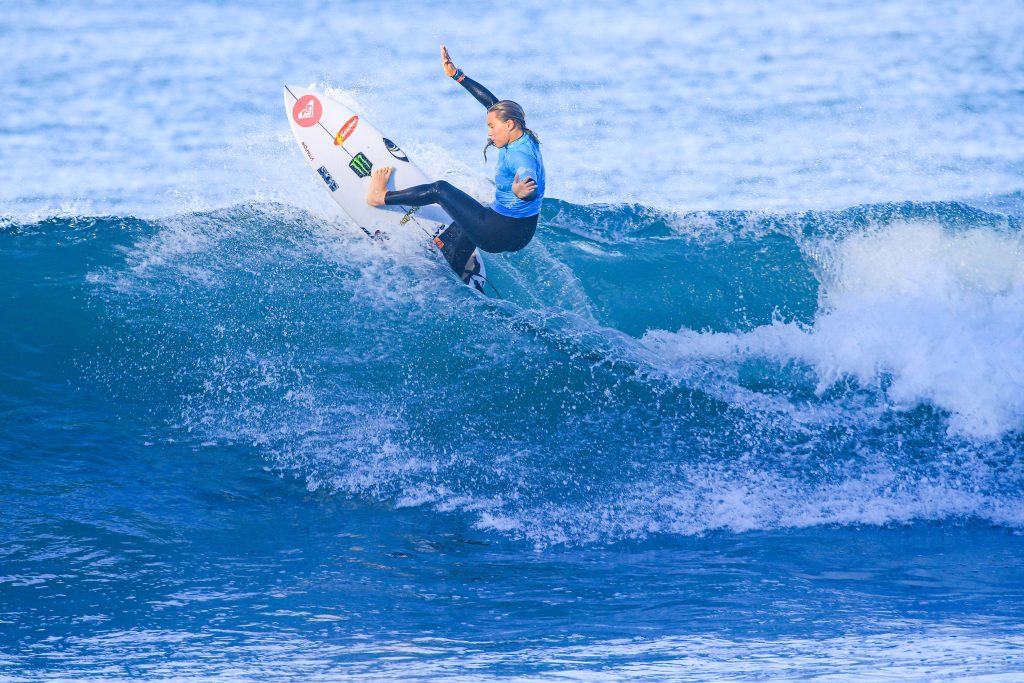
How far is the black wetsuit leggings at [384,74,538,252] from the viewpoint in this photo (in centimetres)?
652

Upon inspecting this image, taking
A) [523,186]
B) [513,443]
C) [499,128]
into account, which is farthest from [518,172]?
[513,443]

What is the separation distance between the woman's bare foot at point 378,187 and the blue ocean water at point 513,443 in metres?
0.62

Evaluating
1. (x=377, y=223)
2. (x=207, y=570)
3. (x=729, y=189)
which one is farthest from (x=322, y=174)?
(x=729, y=189)

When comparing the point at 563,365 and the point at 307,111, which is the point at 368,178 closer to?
the point at 307,111

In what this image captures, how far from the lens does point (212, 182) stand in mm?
11000

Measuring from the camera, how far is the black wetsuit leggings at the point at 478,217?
6.52m

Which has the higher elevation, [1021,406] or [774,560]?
[1021,406]

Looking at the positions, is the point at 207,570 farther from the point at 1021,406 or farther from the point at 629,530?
the point at 1021,406

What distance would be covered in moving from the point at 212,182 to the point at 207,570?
6457 mm

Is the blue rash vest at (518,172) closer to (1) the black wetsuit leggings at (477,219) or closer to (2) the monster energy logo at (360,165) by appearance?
(1) the black wetsuit leggings at (477,219)

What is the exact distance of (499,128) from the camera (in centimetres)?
609

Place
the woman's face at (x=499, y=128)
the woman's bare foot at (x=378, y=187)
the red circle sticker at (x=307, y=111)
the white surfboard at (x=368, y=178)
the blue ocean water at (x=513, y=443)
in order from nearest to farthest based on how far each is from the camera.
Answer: the blue ocean water at (x=513, y=443) → the woman's face at (x=499, y=128) → the woman's bare foot at (x=378, y=187) → the white surfboard at (x=368, y=178) → the red circle sticker at (x=307, y=111)

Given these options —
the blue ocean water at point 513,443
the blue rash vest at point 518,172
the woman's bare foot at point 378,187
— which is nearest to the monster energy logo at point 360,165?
the woman's bare foot at point 378,187

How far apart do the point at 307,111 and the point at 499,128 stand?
2176 mm
